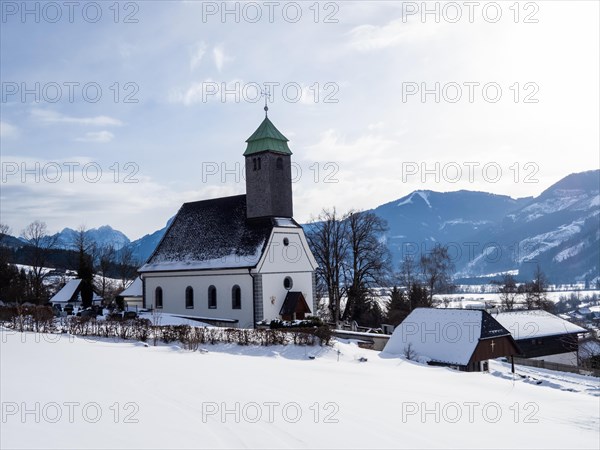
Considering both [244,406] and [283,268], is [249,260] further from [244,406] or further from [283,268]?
[244,406]

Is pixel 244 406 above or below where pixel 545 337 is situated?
above

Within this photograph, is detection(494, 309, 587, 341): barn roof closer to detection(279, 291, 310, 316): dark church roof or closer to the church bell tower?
detection(279, 291, 310, 316): dark church roof

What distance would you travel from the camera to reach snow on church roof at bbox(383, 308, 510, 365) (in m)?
31.1

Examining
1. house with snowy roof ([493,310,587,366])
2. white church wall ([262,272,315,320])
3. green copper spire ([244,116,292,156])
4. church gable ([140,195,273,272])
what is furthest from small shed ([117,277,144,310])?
house with snowy roof ([493,310,587,366])

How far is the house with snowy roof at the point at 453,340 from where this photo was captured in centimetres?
3067

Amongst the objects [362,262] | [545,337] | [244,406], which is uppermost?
[362,262]

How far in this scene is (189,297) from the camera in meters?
39.3

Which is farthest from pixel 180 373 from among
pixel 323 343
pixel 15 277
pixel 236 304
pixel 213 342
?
pixel 15 277

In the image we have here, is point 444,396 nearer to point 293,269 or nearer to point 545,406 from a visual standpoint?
point 545,406

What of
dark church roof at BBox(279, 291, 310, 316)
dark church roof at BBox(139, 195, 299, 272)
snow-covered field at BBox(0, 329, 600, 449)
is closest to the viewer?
snow-covered field at BBox(0, 329, 600, 449)

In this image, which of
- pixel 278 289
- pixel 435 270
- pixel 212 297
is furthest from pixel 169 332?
pixel 435 270

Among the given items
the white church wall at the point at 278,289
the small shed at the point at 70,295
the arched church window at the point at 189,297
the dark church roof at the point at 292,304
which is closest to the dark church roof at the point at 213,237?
the arched church window at the point at 189,297

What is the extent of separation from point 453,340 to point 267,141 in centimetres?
1846

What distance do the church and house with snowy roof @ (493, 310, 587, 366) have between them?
2129 centimetres
